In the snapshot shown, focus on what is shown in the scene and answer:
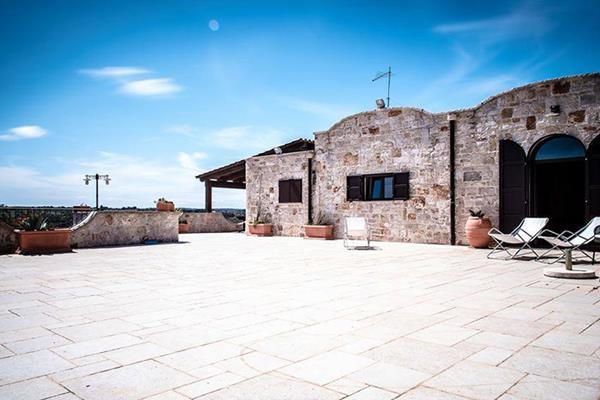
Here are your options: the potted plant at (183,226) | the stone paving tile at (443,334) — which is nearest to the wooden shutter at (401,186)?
the stone paving tile at (443,334)

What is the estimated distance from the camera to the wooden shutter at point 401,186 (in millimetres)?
10648

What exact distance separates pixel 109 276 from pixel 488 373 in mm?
4606

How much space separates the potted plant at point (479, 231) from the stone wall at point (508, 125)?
21.8 inches

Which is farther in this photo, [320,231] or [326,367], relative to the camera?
[320,231]

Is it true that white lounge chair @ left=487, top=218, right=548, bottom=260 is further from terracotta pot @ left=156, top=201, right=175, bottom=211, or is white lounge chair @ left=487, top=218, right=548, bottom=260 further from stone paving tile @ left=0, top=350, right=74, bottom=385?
terracotta pot @ left=156, top=201, right=175, bottom=211

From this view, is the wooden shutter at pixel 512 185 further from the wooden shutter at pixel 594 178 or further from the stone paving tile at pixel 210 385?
the stone paving tile at pixel 210 385

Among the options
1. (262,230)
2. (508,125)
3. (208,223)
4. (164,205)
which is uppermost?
(508,125)

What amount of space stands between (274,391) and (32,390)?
42.9 inches

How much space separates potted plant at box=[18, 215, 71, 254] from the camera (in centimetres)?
786

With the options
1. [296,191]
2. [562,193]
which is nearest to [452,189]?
[562,193]

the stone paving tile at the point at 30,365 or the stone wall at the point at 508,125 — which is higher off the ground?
the stone wall at the point at 508,125

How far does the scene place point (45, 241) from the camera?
8.05m

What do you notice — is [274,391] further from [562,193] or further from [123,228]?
[562,193]

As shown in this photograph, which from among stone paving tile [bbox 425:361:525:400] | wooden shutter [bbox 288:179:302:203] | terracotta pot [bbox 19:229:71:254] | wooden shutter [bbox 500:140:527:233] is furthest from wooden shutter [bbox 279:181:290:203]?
stone paving tile [bbox 425:361:525:400]
